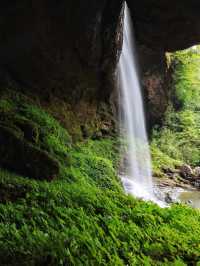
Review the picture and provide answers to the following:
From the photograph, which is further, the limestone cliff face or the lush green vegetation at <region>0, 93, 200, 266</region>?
the limestone cliff face

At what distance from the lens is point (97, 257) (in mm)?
6570

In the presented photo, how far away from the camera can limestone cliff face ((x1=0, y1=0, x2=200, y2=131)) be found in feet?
40.9

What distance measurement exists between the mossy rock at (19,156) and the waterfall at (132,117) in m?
10.1

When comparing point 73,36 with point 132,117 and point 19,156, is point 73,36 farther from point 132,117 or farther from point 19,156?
point 132,117

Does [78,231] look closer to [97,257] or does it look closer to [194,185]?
[97,257]

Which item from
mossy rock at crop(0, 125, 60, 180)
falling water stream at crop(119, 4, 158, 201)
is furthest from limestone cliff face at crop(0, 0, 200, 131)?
mossy rock at crop(0, 125, 60, 180)

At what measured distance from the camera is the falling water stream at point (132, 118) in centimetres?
1991

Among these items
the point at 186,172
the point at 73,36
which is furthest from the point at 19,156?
the point at 186,172

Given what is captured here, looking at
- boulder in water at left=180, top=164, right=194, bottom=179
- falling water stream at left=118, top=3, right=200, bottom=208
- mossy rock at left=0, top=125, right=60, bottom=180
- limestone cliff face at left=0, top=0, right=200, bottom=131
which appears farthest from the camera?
boulder in water at left=180, top=164, right=194, bottom=179

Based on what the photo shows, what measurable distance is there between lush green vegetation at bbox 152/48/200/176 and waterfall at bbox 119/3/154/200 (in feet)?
3.15

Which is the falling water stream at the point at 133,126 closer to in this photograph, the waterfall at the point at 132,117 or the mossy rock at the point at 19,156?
the waterfall at the point at 132,117

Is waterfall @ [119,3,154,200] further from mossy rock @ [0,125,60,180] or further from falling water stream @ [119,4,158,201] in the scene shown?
mossy rock @ [0,125,60,180]

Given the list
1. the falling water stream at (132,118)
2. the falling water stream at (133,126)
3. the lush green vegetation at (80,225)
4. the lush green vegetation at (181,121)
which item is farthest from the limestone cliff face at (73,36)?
the lush green vegetation at (181,121)

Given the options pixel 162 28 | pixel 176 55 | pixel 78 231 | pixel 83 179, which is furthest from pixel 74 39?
pixel 176 55
